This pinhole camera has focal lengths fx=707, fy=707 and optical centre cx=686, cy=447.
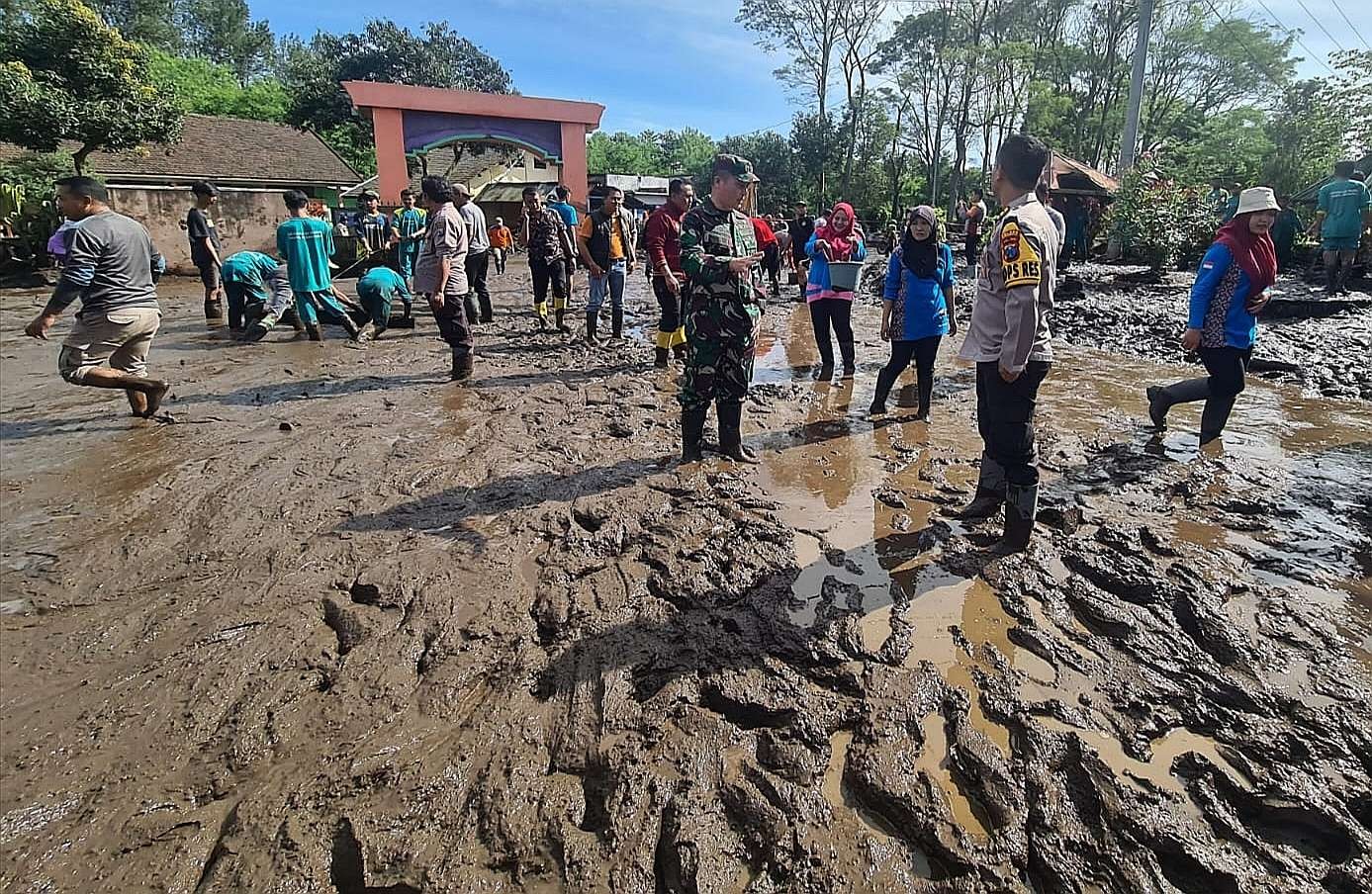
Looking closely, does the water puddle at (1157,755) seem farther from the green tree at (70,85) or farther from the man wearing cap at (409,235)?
the green tree at (70,85)

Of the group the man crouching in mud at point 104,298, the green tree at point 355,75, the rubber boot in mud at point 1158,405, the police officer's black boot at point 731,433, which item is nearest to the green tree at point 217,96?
the green tree at point 355,75

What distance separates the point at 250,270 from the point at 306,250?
1.30m

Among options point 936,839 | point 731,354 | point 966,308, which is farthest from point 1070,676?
point 966,308

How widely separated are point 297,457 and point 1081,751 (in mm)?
4579

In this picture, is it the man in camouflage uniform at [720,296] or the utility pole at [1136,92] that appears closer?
the man in camouflage uniform at [720,296]

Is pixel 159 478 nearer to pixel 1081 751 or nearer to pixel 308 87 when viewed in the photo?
pixel 1081 751

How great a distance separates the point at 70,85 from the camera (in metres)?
15.4

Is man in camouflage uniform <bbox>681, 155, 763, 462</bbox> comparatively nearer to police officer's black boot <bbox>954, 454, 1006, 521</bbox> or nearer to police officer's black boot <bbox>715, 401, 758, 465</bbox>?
police officer's black boot <bbox>715, 401, 758, 465</bbox>

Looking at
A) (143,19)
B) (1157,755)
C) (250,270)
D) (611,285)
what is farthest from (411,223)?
(143,19)

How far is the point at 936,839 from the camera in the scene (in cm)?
188

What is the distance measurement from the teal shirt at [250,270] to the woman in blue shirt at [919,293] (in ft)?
24.9

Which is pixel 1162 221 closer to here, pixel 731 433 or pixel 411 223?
pixel 731 433

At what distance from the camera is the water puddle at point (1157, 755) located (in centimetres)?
208

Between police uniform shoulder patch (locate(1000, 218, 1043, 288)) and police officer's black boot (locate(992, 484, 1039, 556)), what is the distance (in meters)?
0.97
